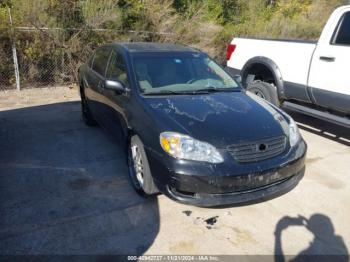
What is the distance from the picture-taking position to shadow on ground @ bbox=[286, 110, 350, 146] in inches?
237

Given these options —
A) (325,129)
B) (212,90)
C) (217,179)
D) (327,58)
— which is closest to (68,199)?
(217,179)

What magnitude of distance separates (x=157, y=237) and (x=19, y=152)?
2.87 meters

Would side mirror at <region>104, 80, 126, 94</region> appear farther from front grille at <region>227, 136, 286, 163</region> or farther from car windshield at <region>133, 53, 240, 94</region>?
front grille at <region>227, 136, 286, 163</region>

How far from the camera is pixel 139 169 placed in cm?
385

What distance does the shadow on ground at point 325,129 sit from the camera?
6029mm

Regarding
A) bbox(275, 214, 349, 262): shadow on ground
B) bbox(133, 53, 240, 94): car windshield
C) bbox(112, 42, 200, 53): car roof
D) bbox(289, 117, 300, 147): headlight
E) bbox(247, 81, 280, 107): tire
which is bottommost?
bbox(275, 214, 349, 262): shadow on ground

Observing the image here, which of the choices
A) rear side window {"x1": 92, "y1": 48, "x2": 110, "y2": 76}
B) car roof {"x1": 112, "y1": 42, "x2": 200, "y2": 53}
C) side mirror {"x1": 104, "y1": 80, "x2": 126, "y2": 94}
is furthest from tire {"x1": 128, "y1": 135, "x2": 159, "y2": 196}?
rear side window {"x1": 92, "y1": 48, "x2": 110, "y2": 76}

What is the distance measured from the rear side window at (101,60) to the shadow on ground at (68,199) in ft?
3.64

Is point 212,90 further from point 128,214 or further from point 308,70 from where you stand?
point 308,70

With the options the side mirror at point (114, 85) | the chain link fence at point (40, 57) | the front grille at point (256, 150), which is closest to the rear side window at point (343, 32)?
the front grille at point (256, 150)

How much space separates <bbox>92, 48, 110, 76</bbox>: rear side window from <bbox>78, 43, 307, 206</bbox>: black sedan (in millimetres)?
365

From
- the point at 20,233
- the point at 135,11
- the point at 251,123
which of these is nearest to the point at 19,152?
the point at 20,233

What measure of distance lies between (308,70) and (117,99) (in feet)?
9.98

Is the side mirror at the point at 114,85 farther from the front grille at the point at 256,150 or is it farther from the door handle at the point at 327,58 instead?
the door handle at the point at 327,58
